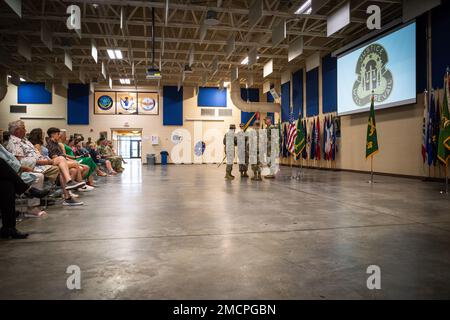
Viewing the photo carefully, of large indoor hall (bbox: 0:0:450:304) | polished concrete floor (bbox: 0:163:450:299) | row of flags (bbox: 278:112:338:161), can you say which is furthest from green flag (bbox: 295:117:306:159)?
polished concrete floor (bbox: 0:163:450:299)

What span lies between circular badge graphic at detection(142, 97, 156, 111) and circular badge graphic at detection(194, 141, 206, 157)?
348cm

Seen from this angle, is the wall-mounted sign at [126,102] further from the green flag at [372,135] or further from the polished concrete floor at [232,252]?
the polished concrete floor at [232,252]

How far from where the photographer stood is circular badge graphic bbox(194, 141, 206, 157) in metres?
20.5

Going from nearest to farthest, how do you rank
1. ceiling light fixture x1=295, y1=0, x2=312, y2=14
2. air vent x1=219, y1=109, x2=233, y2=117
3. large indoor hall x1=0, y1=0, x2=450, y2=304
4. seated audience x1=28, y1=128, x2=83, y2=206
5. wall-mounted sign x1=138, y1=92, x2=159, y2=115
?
large indoor hall x1=0, y1=0, x2=450, y2=304, seated audience x1=28, y1=128, x2=83, y2=206, ceiling light fixture x1=295, y1=0, x2=312, y2=14, wall-mounted sign x1=138, y1=92, x2=159, y2=115, air vent x1=219, y1=109, x2=233, y2=117

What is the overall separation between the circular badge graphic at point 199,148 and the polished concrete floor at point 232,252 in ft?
52.6

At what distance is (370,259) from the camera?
7.48ft

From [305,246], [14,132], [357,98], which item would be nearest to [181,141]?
[357,98]

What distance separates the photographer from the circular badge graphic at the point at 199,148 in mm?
20531

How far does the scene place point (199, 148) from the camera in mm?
20547

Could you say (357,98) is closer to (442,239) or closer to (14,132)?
(442,239)

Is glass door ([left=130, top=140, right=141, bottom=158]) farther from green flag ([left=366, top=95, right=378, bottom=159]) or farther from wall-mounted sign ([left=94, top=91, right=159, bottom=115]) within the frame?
green flag ([left=366, top=95, right=378, bottom=159])

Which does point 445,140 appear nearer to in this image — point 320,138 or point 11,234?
point 11,234

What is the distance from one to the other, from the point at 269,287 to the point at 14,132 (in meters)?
3.53

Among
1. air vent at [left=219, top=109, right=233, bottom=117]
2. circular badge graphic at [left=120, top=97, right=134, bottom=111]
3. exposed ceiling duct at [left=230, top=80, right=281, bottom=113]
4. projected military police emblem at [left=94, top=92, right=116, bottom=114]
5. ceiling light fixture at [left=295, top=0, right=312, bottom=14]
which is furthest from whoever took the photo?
air vent at [left=219, top=109, right=233, bottom=117]
